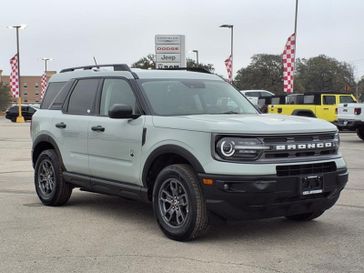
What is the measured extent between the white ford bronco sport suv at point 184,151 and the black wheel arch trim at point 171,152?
1cm

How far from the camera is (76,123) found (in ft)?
22.9

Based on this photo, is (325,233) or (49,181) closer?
(325,233)

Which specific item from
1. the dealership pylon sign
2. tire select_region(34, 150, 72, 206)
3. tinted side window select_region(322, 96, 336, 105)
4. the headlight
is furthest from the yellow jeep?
the headlight

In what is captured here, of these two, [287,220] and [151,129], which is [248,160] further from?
[287,220]

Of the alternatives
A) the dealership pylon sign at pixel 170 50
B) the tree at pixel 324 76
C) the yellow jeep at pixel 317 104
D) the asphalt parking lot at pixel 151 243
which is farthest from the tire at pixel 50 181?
the tree at pixel 324 76

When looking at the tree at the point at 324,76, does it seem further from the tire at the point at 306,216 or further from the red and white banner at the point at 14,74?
the tire at the point at 306,216

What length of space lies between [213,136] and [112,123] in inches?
65.9

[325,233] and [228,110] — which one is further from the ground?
[228,110]

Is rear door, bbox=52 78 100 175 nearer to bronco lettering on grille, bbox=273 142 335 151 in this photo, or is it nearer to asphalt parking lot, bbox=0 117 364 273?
asphalt parking lot, bbox=0 117 364 273

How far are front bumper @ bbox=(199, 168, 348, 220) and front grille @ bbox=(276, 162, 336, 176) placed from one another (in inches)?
2.5

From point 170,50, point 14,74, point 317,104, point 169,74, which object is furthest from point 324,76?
point 169,74

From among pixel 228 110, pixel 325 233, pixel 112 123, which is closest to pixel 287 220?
pixel 325 233

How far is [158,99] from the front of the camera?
616 centimetres

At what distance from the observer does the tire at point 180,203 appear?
5246 millimetres
